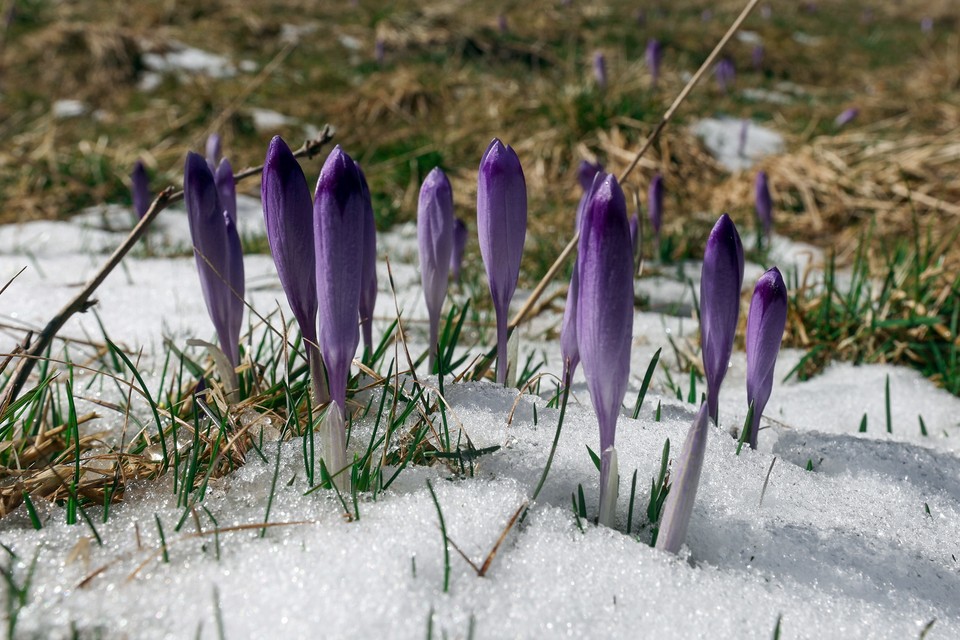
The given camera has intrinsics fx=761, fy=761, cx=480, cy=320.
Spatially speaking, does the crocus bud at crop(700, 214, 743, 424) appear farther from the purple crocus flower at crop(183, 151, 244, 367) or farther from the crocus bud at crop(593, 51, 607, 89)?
the crocus bud at crop(593, 51, 607, 89)

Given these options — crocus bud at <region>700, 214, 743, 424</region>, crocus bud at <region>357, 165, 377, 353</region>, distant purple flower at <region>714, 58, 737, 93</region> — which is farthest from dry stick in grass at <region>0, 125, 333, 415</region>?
distant purple flower at <region>714, 58, 737, 93</region>

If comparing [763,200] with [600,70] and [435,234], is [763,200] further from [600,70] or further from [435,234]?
[600,70]

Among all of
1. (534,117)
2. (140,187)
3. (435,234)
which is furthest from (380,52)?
(435,234)

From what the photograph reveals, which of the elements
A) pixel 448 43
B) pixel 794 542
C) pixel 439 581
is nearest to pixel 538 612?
pixel 439 581

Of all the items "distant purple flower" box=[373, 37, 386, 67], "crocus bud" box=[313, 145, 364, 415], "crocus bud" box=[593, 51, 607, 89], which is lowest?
"crocus bud" box=[313, 145, 364, 415]

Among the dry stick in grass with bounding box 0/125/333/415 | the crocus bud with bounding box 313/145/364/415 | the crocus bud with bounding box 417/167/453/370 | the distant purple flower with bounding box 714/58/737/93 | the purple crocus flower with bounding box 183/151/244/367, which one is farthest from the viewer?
the distant purple flower with bounding box 714/58/737/93

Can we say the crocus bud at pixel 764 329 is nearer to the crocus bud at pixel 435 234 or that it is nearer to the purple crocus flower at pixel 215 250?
the crocus bud at pixel 435 234

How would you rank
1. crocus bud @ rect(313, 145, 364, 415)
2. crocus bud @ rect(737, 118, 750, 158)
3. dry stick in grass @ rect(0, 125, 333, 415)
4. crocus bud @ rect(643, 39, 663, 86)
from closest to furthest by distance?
1. crocus bud @ rect(313, 145, 364, 415)
2. dry stick in grass @ rect(0, 125, 333, 415)
3. crocus bud @ rect(737, 118, 750, 158)
4. crocus bud @ rect(643, 39, 663, 86)
